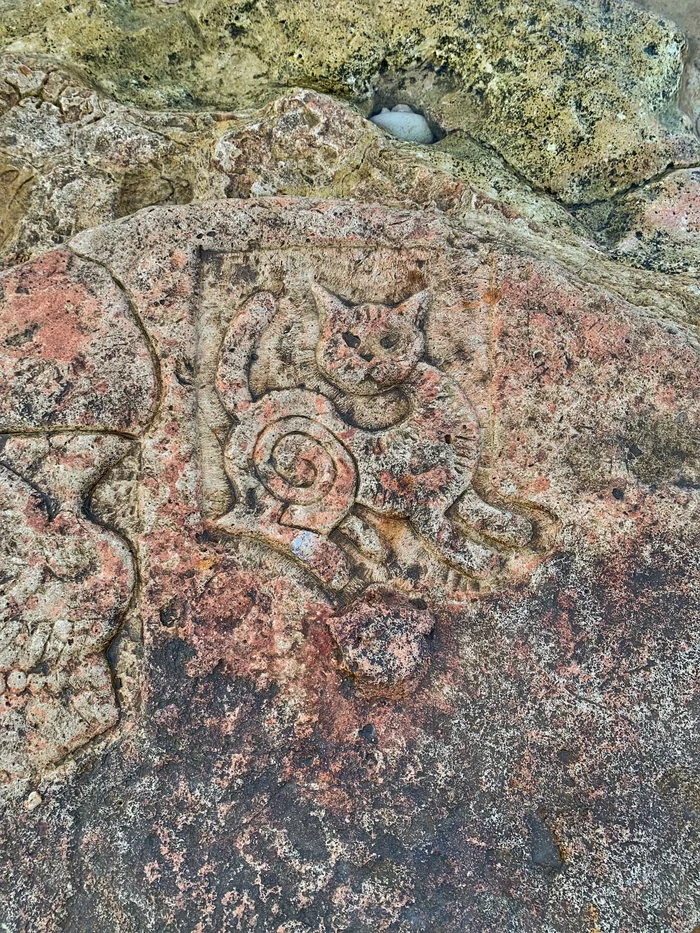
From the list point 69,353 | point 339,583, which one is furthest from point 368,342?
point 69,353

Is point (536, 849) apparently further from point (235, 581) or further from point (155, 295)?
point (155, 295)

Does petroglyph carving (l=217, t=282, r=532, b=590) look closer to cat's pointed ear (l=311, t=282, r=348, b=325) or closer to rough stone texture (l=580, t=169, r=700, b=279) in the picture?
cat's pointed ear (l=311, t=282, r=348, b=325)

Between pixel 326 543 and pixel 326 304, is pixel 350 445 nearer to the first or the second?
pixel 326 543

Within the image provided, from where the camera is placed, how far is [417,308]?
213 centimetres

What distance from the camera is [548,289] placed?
7.04 ft

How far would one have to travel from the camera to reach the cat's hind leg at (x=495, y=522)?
201 centimetres

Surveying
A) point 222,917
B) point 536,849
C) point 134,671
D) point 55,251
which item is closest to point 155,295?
point 55,251

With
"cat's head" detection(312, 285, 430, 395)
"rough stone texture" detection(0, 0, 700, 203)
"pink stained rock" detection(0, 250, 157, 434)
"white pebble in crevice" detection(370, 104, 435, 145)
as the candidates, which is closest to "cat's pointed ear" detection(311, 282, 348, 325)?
"cat's head" detection(312, 285, 430, 395)

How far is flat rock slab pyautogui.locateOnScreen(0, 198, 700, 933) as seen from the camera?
5.72 ft

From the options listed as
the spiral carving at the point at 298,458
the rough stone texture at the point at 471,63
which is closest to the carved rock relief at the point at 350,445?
the spiral carving at the point at 298,458

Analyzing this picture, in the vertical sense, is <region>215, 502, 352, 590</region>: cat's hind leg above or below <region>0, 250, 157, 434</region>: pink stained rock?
below

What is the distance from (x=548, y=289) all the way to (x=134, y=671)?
1.67 metres

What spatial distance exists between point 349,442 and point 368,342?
32 cm

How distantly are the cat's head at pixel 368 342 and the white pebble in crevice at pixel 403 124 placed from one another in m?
0.97
